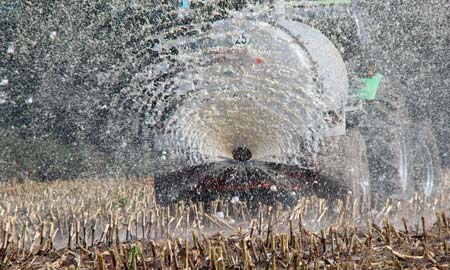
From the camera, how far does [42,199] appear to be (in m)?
4.66

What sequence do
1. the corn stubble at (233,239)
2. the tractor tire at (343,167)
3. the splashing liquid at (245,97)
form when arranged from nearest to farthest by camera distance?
the corn stubble at (233,239), the tractor tire at (343,167), the splashing liquid at (245,97)

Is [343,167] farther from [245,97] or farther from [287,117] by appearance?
[245,97]

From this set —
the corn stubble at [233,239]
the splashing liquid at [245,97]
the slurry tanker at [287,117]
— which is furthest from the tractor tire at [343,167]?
the corn stubble at [233,239]

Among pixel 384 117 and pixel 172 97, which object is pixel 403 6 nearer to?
pixel 384 117

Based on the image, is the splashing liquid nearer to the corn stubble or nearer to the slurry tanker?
the slurry tanker

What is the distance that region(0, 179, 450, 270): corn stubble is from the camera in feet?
7.69

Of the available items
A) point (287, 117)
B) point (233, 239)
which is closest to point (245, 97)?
point (287, 117)

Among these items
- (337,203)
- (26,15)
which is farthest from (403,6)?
(26,15)

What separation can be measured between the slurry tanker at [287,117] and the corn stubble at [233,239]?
0.56 meters

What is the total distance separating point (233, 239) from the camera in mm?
2760

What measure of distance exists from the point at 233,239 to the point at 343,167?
1948 millimetres

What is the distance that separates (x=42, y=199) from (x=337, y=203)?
6.69 ft

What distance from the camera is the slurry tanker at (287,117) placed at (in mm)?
4461

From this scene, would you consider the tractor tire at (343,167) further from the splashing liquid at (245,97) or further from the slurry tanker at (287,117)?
the splashing liquid at (245,97)
